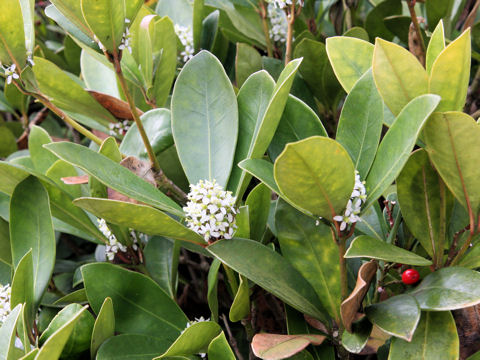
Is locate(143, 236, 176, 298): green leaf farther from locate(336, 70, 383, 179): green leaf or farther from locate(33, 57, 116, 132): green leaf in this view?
locate(336, 70, 383, 179): green leaf

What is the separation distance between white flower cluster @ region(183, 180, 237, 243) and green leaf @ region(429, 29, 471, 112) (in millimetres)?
335

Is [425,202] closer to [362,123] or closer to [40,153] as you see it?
[362,123]

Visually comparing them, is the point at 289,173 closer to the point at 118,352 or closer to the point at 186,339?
the point at 186,339

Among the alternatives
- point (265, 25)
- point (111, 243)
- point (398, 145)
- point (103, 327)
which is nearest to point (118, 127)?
point (111, 243)

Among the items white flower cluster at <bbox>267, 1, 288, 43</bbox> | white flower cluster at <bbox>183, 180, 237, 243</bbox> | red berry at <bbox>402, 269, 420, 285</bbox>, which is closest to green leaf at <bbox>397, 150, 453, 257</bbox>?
red berry at <bbox>402, 269, 420, 285</bbox>

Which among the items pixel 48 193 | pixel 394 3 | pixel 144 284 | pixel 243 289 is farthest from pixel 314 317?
pixel 394 3

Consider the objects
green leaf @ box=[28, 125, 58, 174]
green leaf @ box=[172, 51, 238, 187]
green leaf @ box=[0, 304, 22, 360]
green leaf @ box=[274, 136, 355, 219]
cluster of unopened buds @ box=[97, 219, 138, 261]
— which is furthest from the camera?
green leaf @ box=[28, 125, 58, 174]

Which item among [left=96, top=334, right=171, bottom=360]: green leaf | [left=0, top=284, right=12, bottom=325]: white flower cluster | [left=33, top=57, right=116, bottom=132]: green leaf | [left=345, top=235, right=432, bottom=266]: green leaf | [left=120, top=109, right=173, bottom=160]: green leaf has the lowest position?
[left=96, top=334, right=171, bottom=360]: green leaf

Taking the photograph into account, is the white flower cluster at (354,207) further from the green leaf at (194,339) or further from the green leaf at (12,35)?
the green leaf at (12,35)

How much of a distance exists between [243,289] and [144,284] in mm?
229

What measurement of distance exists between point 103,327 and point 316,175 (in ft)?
1.45

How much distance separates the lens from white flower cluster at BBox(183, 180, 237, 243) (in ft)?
2.76

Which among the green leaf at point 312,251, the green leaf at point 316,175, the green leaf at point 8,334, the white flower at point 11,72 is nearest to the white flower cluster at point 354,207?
the green leaf at point 316,175

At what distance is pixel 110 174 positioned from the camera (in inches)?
33.3
